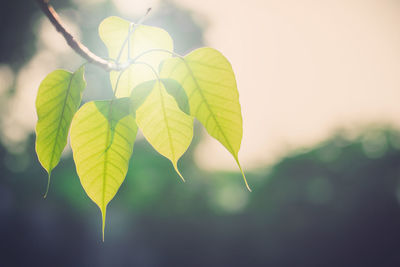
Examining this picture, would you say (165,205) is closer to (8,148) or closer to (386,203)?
(8,148)

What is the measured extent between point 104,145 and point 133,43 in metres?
0.26

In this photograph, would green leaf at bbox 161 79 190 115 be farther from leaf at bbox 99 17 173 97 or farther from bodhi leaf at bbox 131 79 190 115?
leaf at bbox 99 17 173 97

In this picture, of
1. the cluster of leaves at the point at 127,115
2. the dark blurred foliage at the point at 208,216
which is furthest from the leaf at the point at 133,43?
the dark blurred foliage at the point at 208,216

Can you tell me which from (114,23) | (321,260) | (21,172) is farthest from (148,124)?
(21,172)

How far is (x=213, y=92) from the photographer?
393 mm

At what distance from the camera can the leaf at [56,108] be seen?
15.6 inches

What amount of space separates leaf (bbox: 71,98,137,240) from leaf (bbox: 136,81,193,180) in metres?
0.02

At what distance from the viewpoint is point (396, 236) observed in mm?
10219

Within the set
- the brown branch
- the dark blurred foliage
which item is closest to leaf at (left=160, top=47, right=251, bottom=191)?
the brown branch

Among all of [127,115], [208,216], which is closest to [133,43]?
[127,115]

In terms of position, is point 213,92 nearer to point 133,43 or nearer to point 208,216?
point 133,43

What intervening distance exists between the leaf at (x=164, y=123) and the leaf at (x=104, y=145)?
0.02 m

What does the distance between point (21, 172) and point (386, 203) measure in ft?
47.0

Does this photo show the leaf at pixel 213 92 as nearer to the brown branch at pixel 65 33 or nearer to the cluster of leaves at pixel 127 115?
the cluster of leaves at pixel 127 115
